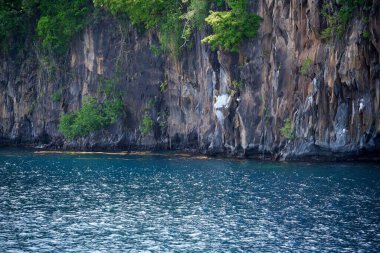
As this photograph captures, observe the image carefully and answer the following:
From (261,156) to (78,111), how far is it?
76.5ft

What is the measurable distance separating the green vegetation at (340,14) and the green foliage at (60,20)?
2911 cm

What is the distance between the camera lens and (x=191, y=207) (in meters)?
42.2

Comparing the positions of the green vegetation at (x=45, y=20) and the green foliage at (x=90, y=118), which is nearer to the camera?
the green foliage at (x=90, y=118)

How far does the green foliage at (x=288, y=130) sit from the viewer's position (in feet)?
192

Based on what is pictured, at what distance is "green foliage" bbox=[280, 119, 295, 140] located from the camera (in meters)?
58.5

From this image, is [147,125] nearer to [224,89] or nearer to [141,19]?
[141,19]

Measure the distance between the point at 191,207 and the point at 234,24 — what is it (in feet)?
76.8

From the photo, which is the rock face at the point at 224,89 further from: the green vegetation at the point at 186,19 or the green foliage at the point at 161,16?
the green foliage at the point at 161,16

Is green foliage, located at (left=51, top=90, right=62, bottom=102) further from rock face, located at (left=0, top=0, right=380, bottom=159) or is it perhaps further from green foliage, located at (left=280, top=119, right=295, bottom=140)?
green foliage, located at (left=280, top=119, right=295, bottom=140)

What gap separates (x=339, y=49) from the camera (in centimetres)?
5466

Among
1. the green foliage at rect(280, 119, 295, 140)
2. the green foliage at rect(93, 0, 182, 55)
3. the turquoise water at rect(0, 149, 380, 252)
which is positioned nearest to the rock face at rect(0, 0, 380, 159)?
the green foliage at rect(280, 119, 295, 140)

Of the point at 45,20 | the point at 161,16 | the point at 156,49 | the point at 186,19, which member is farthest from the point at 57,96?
the point at 186,19

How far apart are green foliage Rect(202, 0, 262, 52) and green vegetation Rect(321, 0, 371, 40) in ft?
24.8

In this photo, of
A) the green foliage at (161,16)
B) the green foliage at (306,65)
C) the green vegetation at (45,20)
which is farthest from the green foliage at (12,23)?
the green foliage at (306,65)
